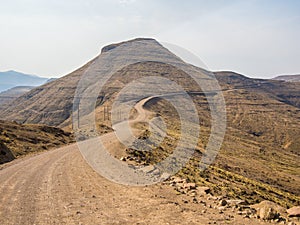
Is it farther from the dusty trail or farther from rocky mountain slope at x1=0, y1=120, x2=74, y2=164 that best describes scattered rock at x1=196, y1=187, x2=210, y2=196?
rocky mountain slope at x1=0, y1=120, x2=74, y2=164

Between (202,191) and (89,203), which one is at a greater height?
(89,203)

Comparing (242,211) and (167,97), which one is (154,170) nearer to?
(242,211)

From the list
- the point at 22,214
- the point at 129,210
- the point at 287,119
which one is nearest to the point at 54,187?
the point at 22,214

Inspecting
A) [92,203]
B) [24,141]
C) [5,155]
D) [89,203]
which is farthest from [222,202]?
[24,141]

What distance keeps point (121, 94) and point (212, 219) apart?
5531 inches

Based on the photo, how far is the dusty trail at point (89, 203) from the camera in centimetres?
1137

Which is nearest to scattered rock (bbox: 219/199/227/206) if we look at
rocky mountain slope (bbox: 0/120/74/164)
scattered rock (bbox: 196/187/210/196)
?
scattered rock (bbox: 196/187/210/196)

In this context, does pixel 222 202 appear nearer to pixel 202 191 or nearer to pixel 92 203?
pixel 202 191

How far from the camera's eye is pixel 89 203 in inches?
523

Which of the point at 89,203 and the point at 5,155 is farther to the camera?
the point at 5,155

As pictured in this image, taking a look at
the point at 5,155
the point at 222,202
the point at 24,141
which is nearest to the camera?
the point at 222,202

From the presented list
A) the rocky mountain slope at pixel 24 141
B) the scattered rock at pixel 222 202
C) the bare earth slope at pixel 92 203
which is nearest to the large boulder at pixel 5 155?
the rocky mountain slope at pixel 24 141

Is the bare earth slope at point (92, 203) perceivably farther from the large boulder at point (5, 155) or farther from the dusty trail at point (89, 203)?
the large boulder at point (5, 155)

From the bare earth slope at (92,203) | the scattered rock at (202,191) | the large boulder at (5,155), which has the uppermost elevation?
the large boulder at (5,155)
